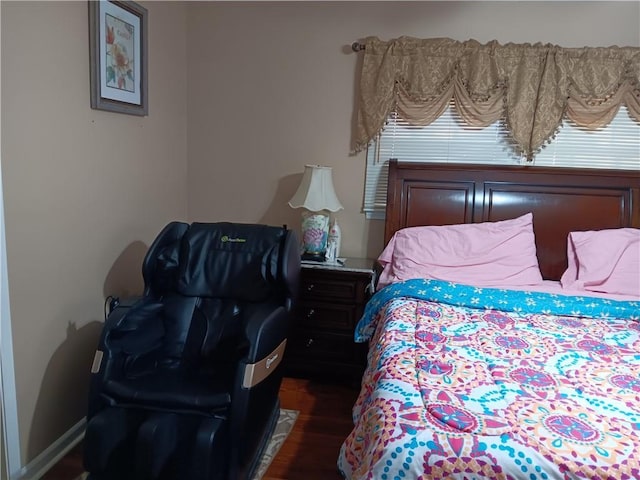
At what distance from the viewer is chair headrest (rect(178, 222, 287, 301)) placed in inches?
98.6

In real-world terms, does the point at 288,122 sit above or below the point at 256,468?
above

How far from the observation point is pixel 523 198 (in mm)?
3090

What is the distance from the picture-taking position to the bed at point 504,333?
4.32ft

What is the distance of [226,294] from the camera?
8.27ft

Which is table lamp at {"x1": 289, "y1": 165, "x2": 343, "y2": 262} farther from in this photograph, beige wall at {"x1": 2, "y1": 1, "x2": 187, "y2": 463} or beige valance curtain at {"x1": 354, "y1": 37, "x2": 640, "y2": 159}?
beige wall at {"x1": 2, "y1": 1, "x2": 187, "y2": 463}

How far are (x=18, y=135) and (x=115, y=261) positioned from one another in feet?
3.00

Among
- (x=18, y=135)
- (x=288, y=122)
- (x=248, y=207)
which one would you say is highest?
(x=288, y=122)

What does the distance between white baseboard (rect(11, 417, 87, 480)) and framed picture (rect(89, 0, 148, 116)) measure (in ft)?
5.00

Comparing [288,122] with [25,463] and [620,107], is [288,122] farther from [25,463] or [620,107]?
[25,463]

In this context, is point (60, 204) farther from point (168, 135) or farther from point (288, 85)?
Answer: point (288, 85)

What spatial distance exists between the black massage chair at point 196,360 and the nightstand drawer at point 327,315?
1.90 feet

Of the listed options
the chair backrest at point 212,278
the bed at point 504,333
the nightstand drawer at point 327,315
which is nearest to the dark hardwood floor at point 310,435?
the nightstand drawer at point 327,315

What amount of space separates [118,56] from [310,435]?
2117 millimetres

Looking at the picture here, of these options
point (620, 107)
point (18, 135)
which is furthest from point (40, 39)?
point (620, 107)
